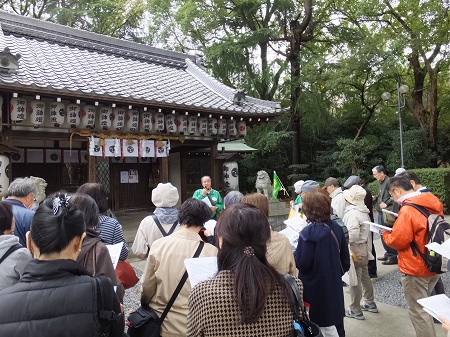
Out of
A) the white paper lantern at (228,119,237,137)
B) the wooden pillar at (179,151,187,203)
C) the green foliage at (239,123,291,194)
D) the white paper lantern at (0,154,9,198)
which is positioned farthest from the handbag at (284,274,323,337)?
the green foliage at (239,123,291,194)

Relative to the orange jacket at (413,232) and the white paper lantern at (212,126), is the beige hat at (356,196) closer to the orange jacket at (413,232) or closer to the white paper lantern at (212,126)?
the orange jacket at (413,232)

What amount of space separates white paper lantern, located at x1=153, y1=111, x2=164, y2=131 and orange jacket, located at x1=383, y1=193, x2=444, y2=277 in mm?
7075

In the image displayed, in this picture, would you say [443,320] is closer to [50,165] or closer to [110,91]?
[110,91]

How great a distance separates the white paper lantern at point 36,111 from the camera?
741 cm

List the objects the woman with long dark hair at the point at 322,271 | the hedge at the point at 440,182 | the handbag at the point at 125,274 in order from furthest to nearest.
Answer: the hedge at the point at 440,182, the woman with long dark hair at the point at 322,271, the handbag at the point at 125,274

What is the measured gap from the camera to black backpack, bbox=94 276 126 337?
4.87ft

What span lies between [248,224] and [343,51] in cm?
1829

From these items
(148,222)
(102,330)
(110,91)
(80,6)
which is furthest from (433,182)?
(80,6)

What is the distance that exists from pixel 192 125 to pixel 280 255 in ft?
24.7

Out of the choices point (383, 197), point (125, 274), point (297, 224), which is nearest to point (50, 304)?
point (125, 274)

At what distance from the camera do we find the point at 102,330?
4.92 feet

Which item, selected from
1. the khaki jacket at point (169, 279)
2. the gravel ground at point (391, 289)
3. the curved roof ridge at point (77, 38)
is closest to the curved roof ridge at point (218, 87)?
the curved roof ridge at point (77, 38)

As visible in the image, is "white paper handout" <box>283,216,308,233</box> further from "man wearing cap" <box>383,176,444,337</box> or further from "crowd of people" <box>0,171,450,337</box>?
"man wearing cap" <box>383,176,444,337</box>

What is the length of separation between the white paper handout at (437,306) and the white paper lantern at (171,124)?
8.03 meters
